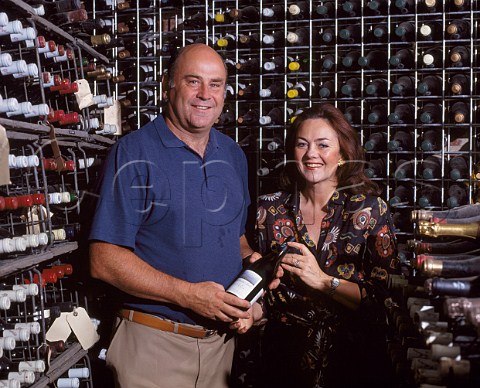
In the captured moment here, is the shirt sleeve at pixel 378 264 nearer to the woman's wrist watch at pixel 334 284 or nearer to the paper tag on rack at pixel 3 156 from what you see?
the woman's wrist watch at pixel 334 284

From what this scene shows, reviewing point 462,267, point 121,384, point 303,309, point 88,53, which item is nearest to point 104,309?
point 121,384

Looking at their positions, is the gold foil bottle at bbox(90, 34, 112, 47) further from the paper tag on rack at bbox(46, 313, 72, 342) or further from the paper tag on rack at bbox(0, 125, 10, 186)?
the paper tag on rack at bbox(46, 313, 72, 342)

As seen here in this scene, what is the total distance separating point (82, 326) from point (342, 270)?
97 centimetres

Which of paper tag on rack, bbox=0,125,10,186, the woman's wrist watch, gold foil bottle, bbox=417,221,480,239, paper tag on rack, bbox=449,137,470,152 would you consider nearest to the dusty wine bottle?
the woman's wrist watch

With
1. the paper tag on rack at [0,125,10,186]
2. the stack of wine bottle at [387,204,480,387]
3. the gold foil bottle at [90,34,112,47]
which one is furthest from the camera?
the gold foil bottle at [90,34,112,47]

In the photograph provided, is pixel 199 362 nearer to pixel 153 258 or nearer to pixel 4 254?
pixel 153 258

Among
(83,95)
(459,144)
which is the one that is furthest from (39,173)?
(459,144)

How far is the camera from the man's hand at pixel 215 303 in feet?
4.81

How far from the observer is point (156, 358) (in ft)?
5.30

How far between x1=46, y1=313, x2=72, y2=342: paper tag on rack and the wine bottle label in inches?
27.0

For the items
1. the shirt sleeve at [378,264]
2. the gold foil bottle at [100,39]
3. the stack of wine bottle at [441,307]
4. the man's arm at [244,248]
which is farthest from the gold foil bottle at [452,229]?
the gold foil bottle at [100,39]

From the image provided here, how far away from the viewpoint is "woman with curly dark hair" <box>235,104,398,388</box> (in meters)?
1.63

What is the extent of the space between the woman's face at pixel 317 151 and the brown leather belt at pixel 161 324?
2.06 feet

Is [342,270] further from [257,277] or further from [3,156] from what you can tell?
[3,156]
